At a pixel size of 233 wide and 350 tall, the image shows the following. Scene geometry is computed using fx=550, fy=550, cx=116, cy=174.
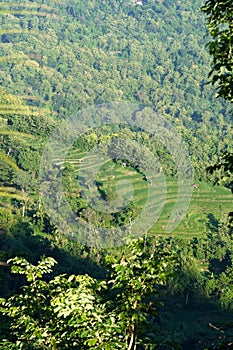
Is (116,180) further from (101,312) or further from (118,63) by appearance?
(118,63)

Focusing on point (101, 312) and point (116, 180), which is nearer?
point (101, 312)

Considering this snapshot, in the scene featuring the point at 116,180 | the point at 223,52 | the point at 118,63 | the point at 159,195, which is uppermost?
the point at 118,63

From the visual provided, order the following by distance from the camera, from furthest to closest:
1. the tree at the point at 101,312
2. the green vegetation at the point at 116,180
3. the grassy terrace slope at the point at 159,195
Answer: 1. the grassy terrace slope at the point at 159,195
2. the green vegetation at the point at 116,180
3. the tree at the point at 101,312

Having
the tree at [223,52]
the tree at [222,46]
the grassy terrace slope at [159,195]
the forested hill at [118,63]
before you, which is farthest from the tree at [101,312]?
the forested hill at [118,63]

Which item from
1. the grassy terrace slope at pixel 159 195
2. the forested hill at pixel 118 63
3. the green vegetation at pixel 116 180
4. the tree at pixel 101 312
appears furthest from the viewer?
the forested hill at pixel 118 63

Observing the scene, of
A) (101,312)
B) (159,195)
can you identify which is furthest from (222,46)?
(159,195)

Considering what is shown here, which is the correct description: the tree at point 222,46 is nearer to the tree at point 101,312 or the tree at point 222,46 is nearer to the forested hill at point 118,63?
the tree at point 101,312
